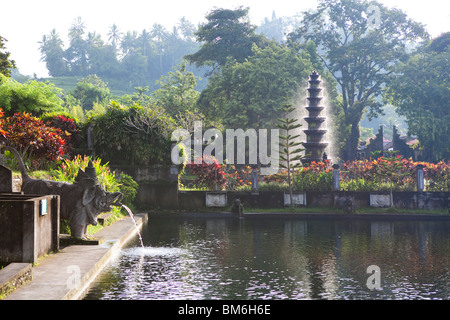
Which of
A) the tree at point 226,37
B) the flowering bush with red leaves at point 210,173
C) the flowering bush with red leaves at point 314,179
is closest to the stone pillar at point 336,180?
the flowering bush with red leaves at point 314,179

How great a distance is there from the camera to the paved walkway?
28.5ft

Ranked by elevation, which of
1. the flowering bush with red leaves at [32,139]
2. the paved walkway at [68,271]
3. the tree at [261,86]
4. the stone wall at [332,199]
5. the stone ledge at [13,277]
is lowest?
the paved walkway at [68,271]

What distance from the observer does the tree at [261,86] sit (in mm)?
46406

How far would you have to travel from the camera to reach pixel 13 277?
8.73 metres

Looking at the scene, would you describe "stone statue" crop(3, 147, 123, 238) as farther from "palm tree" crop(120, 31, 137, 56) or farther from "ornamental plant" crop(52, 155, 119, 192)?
"palm tree" crop(120, 31, 137, 56)

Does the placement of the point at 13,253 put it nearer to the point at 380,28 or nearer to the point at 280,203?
the point at 280,203

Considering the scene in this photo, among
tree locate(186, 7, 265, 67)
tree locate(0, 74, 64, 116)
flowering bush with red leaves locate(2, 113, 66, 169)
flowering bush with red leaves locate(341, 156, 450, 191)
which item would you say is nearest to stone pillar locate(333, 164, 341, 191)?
flowering bush with red leaves locate(341, 156, 450, 191)

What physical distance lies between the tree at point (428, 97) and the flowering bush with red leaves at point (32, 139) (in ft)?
126

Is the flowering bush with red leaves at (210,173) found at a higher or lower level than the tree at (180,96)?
lower

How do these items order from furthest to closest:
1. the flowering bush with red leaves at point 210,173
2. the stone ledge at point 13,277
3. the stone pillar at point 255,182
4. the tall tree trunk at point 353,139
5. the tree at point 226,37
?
the tall tree trunk at point 353,139, the tree at point 226,37, the flowering bush with red leaves at point 210,173, the stone pillar at point 255,182, the stone ledge at point 13,277

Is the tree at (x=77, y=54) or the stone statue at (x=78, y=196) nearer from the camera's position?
the stone statue at (x=78, y=196)

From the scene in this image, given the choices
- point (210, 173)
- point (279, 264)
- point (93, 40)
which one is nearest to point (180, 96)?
point (210, 173)

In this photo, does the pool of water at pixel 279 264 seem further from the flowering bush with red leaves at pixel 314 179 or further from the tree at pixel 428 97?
the tree at pixel 428 97

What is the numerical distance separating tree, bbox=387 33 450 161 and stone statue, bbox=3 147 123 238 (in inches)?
1611
